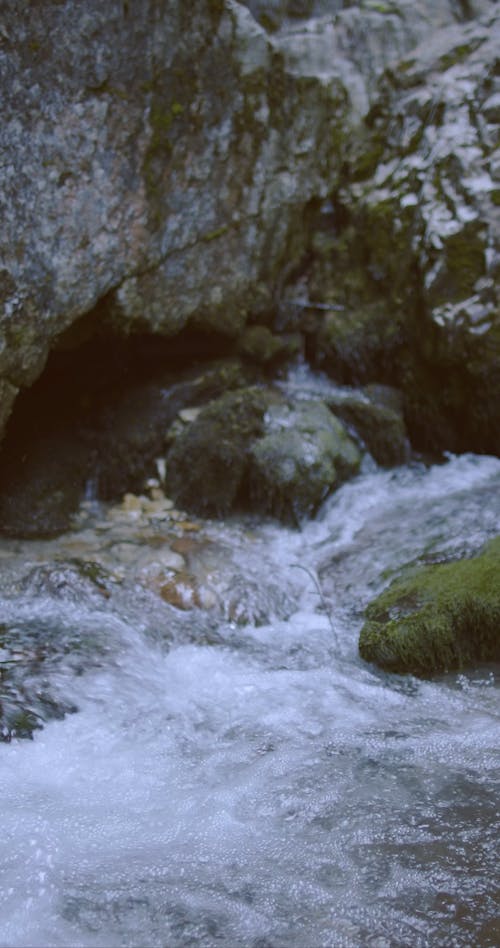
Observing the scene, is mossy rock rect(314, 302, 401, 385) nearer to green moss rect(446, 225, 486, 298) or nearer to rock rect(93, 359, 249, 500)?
green moss rect(446, 225, 486, 298)

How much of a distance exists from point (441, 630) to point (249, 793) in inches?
59.8

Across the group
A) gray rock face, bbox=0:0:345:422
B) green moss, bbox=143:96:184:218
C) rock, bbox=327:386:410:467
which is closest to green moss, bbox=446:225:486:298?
rock, bbox=327:386:410:467

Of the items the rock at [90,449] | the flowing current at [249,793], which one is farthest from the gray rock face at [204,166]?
the flowing current at [249,793]

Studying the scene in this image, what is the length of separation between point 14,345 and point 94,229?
120 cm

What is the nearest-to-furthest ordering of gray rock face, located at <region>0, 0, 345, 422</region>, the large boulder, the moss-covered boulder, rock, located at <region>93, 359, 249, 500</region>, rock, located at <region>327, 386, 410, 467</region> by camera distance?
1. the moss-covered boulder
2. gray rock face, located at <region>0, 0, 345, 422</region>
3. rock, located at <region>93, 359, 249, 500</region>
4. the large boulder
5. rock, located at <region>327, 386, 410, 467</region>

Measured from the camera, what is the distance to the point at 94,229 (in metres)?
5.24

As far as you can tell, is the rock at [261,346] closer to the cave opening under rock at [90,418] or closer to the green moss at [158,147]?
the cave opening under rock at [90,418]

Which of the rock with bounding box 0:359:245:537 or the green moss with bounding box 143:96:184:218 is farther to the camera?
the rock with bounding box 0:359:245:537

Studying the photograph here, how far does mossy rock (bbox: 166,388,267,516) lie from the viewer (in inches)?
240

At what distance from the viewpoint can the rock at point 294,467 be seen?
6.04 meters

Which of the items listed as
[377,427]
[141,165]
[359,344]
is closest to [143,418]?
[141,165]

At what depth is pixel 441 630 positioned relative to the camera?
3779 mm

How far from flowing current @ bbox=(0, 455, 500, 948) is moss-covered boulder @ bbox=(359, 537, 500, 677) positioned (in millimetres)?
116

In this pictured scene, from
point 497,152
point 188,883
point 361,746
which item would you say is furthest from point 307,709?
point 497,152
